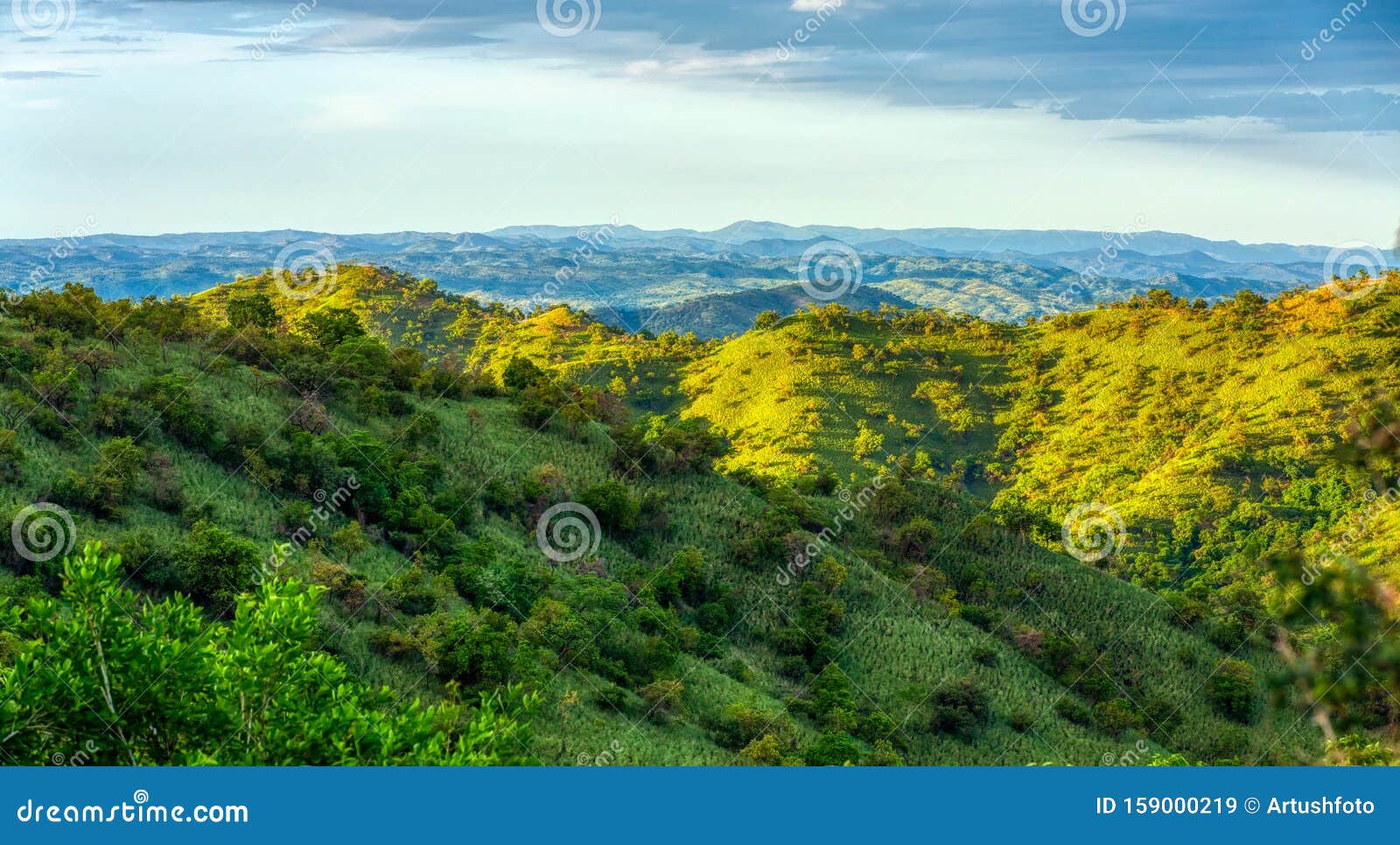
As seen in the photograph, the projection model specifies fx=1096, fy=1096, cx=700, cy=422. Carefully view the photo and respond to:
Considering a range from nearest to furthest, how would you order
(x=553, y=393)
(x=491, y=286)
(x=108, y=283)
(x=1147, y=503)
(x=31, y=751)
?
(x=31, y=751), (x=553, y=393), (x=1147, y=503), (x=108, y=283), (x=491, y=286)

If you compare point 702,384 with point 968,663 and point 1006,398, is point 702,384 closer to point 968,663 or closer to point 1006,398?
point 1006,398

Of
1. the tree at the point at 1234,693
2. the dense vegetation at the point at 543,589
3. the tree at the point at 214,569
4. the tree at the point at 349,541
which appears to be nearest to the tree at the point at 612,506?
the dense vegetation at the point at 543,589

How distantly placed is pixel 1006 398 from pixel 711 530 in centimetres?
5032

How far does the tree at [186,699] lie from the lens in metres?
8.20

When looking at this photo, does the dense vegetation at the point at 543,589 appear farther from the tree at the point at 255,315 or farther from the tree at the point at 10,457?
the tree at the point at 255,315

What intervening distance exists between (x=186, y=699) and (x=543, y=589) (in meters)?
15.5

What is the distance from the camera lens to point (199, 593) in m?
18.9

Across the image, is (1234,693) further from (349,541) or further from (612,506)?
(349,541)

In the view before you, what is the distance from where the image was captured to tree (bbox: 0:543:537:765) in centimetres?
820

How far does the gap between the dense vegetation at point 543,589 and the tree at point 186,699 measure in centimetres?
3

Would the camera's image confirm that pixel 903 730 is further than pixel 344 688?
Yes

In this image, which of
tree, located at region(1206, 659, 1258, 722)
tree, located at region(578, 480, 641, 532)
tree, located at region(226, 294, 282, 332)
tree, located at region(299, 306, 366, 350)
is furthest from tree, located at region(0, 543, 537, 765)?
tree, located at region(1206, 659, 1258, 722)

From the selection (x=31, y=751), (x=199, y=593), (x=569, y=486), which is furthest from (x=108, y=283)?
(x=31, y=751)

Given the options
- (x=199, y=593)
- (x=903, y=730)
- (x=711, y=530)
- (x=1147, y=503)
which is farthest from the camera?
(x=1147, y=503)
